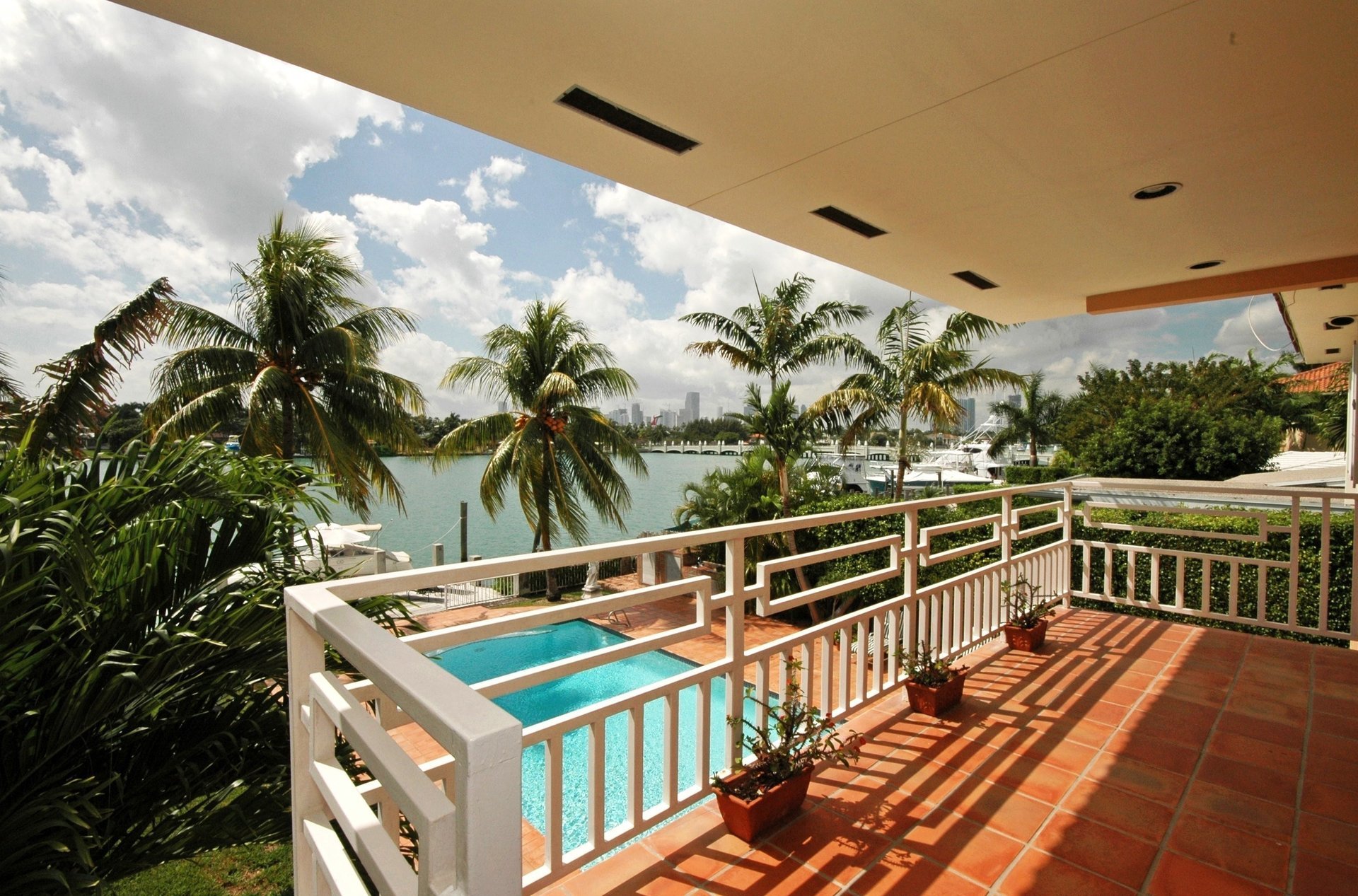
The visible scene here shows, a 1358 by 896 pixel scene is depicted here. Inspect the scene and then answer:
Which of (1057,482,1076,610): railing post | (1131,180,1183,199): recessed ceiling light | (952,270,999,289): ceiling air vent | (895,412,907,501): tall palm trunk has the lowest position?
(1057,482,1076,610): railing post

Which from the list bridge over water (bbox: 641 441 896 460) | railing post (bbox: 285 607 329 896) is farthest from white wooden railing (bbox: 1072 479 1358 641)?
bridge over water (bbox: 641 441 896 460)

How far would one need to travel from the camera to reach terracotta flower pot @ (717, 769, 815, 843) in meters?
2.06

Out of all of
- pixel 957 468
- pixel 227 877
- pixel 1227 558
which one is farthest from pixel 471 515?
pixel 957 468

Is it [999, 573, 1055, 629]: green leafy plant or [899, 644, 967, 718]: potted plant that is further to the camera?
[999, 573, 1055, 629]: green leafy plant

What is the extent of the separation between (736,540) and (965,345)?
39.4ft

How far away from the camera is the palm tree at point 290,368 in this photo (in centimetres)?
947

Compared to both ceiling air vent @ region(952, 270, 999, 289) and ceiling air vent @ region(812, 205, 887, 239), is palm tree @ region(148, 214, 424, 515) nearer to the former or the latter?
ceiling air vent @ region(812, 205, 887, 239)

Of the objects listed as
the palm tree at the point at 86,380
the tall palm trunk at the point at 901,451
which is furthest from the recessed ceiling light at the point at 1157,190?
the tall palm trunk at the point at 901,451

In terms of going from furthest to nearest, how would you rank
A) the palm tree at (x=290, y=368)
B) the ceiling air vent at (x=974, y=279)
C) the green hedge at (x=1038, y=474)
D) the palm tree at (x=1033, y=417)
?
the palm tree at (x=1033, y=417) → the green hedge at (x=1038, y=474) → the palm tree at (x=290, y=368) → the ceiling air vent at (x=974, y=279)

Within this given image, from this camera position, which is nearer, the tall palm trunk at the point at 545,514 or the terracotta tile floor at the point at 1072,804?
the terracotta tile floor at the point at 1072,804

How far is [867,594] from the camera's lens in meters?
9.54

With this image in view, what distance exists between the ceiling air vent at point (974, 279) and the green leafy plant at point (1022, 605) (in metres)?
2.00

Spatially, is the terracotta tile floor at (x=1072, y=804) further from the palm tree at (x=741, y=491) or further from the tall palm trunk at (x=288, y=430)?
the tall palm trunk at (x=288, y=430)

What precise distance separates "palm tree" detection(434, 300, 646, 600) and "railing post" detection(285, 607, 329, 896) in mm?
11414
